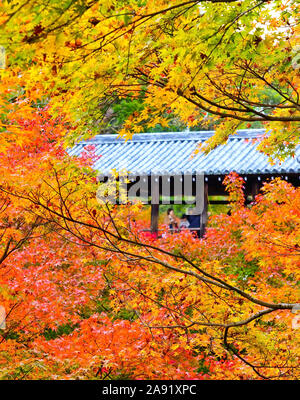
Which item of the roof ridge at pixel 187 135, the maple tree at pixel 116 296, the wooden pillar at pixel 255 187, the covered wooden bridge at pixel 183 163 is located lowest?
the maple tree at pixel 116 296

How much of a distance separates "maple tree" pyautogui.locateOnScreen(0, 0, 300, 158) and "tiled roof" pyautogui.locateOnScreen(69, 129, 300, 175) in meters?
7.69

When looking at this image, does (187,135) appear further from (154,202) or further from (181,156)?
(154,202)

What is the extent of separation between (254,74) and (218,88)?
311 mm

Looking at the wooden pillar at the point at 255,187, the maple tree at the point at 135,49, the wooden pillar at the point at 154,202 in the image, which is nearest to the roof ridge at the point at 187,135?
the wooden pillar at the point at 154,202

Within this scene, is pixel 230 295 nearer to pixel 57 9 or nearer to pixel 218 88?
pixel 218 88

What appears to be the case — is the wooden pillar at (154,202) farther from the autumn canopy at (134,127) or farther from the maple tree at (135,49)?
the maple tree at (135,49)

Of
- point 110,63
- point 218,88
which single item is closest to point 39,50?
point 110,63

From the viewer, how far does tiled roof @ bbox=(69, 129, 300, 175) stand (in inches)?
495

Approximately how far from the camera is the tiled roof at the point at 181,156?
12.6m

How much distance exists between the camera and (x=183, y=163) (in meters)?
13.7

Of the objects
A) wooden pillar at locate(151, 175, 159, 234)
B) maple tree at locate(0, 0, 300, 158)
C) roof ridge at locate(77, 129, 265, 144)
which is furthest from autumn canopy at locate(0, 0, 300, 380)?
roof ridge at locate(77, 129, 265, 144)

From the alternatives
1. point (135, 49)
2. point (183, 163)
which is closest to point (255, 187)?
point (183, 163)

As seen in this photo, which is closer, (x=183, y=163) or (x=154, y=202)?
(x=154, y=202)

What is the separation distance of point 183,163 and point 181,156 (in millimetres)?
749
